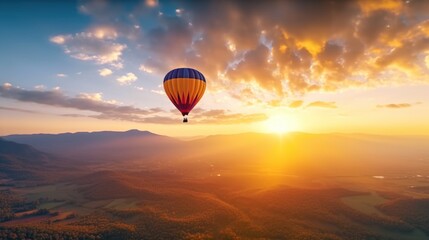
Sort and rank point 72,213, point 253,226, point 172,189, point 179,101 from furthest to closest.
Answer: point 172,189 → point 72,213 → point 253,226 → point 179,101

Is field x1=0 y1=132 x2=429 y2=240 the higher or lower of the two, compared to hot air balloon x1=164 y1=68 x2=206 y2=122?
lower

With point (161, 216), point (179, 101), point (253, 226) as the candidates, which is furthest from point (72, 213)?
point (179, 101)

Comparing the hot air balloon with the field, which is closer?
the hot air balloon

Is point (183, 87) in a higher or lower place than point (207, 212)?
higher

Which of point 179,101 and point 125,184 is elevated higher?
point 179,101

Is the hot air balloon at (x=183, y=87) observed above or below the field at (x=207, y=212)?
above

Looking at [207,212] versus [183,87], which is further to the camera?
[207,212]

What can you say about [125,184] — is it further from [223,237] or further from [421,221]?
[421,221]

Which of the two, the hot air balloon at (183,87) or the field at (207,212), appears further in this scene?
the field at (207,212)
